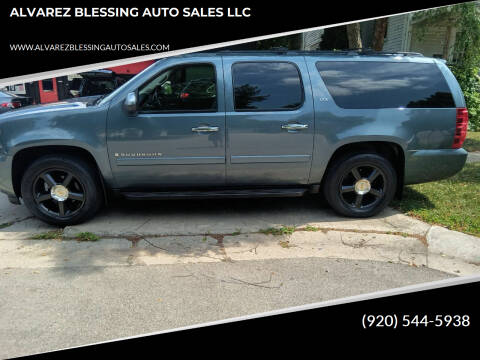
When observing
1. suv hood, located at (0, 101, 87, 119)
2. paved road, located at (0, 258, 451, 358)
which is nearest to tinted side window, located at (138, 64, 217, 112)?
suv hood, located at (0, 101, 87, 119)

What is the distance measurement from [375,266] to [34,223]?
12.8ft

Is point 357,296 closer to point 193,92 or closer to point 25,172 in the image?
point 193,92

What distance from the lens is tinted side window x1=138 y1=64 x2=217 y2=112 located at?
419 cm

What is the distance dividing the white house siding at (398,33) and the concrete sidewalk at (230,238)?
10736 mm

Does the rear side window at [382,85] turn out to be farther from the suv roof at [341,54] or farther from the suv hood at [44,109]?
the suv hood at [44,109]

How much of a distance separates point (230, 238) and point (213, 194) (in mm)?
603

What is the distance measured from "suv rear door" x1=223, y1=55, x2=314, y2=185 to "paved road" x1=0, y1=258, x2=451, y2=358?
1258mm

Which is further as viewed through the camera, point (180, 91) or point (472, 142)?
point (472, 142)

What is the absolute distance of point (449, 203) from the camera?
16.4ft

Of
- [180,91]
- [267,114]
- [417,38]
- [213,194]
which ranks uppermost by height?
[417,38]

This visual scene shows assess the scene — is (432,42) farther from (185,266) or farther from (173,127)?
(185,266)

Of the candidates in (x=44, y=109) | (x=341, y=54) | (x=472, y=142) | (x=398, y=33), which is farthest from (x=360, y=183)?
(x=398, y=33)

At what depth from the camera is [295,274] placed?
133 inches

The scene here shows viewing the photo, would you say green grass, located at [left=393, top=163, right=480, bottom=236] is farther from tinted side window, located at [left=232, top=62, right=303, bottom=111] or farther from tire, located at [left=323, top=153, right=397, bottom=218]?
tinted side window, located at [left=232, top=62, right=303, bottom=111]
